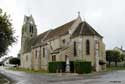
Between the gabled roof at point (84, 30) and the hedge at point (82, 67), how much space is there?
8.61 meters

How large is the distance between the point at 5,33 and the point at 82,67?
2148 cm

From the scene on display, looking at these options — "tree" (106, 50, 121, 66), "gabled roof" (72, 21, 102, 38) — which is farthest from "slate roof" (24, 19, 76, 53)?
"tree" (106, 50, 121, 66)

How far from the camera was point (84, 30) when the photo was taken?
6175 centimetres

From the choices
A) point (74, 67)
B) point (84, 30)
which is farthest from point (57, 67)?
point (84, 30)

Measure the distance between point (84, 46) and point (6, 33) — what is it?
2795 cm

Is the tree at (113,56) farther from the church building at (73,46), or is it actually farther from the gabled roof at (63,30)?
the gabled roof at (63,30)

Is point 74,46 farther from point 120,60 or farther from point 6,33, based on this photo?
point 120,60

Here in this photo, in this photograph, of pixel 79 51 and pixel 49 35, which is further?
pixel 49 35

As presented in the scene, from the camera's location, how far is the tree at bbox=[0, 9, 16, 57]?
3406 centimetres

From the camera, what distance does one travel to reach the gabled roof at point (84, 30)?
61241mm

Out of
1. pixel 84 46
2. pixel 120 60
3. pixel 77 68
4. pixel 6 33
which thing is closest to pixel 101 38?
pixel 84 46

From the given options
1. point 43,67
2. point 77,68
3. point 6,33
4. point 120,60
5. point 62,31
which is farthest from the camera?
point 120,60

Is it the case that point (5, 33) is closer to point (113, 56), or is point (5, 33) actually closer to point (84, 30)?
point (84, 30)

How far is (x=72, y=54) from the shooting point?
62.4m
